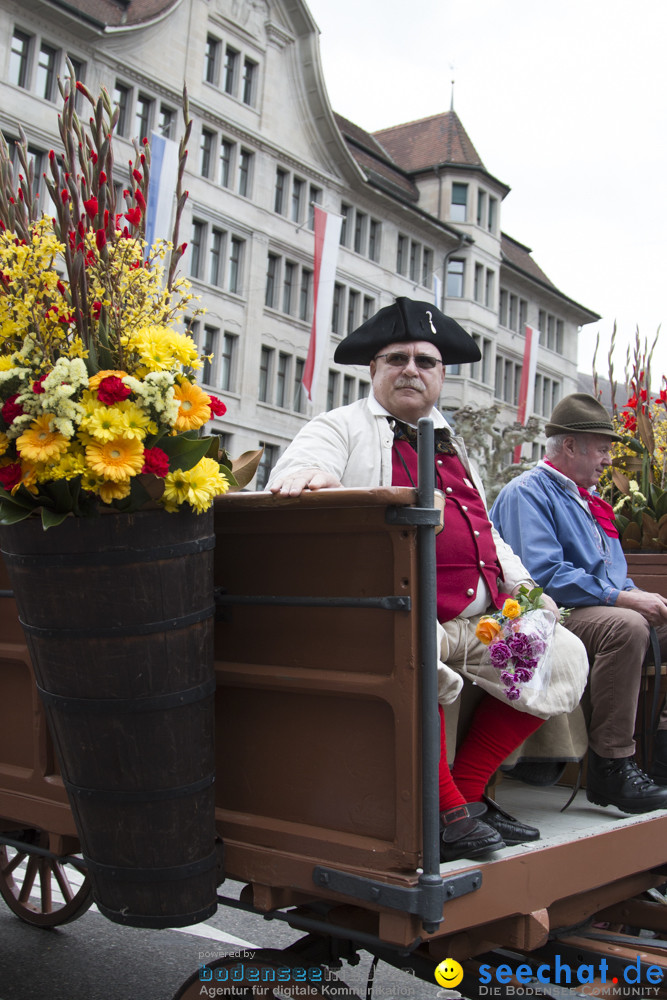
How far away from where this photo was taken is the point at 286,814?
2.42 meters

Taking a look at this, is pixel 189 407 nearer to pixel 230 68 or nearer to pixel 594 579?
pixel 594 579

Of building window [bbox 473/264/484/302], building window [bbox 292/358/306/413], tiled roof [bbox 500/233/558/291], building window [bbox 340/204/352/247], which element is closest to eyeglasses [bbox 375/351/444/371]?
building window [bbox 292/358/306/413]

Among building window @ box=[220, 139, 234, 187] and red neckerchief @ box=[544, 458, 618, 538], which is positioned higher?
building window @ box=[220, 139, 234, 187]

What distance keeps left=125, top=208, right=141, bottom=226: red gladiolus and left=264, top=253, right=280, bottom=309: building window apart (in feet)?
95.5

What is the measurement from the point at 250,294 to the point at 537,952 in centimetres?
2833

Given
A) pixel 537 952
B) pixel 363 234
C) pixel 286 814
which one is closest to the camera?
pixel 286 814

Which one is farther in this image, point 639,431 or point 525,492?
point 639,431

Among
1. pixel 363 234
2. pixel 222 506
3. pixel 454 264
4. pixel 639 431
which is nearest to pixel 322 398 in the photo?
pixel 363 234

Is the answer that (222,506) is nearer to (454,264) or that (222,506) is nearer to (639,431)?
(639,431)

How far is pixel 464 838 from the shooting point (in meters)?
2.38

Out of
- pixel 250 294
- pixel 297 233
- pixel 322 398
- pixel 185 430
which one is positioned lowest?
pixel 185 430

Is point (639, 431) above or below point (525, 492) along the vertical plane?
above

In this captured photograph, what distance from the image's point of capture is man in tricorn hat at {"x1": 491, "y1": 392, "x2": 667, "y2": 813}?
337cm

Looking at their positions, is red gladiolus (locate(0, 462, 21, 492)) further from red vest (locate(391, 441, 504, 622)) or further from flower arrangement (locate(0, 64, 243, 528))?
red vest (locate(391, 441, 504, 622))
